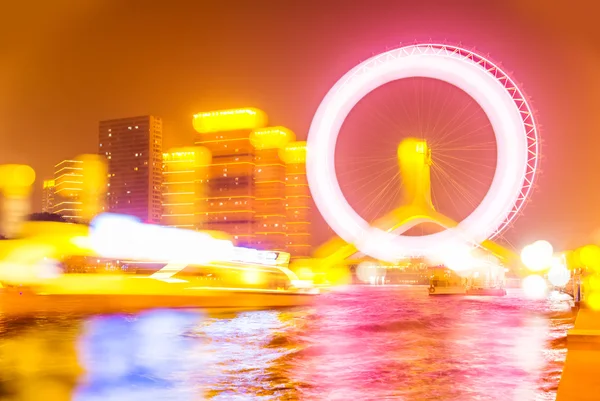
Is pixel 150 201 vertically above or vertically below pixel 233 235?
above

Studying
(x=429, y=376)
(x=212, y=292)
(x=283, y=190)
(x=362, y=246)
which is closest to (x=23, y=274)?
(x=212, y=292)

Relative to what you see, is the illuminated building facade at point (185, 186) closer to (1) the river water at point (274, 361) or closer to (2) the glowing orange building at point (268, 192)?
(2) the glowing orange building at point (268, 192)

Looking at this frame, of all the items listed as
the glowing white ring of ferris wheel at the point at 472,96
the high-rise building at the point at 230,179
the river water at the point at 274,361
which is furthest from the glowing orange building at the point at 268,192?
the river water at the point at 274,361

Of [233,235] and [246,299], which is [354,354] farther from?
[233,235]

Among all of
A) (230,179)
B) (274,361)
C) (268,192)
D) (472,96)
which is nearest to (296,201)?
(268,192)

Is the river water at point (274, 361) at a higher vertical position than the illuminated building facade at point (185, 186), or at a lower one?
lower

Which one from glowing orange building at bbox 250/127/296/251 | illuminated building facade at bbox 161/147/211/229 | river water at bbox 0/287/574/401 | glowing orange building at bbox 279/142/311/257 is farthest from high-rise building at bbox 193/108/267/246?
river water at bbox 0/287/574/401

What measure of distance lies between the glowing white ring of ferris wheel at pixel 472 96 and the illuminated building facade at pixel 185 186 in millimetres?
110560

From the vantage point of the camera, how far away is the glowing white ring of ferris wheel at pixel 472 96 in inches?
1754

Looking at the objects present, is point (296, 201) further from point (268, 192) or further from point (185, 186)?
point (185, 186)

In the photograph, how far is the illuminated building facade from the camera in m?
157

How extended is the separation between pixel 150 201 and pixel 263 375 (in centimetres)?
18998

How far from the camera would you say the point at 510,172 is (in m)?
44.5

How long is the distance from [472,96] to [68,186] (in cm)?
8457
